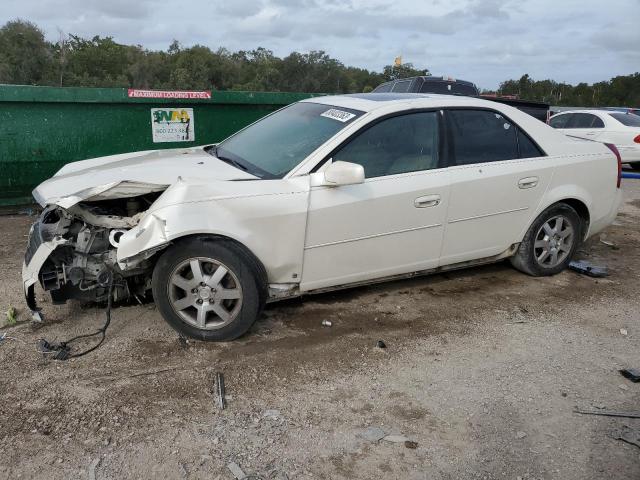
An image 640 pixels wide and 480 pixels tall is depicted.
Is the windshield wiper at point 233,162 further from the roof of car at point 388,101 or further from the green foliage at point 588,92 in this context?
the green foliage at point 588,92

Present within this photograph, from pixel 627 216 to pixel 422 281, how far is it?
4.93 m

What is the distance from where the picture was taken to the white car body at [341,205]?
137 inches

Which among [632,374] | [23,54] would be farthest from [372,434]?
[23,54]

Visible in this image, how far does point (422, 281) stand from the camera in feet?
16.4

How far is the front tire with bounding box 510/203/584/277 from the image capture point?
483cm

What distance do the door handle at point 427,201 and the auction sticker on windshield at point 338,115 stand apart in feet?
2.61

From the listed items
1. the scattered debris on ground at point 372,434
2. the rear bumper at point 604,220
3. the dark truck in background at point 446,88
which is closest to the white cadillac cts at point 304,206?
the rear bumper at point 604,220

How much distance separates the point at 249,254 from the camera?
11.7ft

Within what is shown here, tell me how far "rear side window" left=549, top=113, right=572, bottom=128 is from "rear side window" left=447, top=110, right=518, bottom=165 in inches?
399

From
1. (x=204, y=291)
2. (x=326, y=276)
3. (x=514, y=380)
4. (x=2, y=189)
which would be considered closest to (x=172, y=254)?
(x=204, y=291)

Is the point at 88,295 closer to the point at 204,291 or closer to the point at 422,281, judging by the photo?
the point at 204,291

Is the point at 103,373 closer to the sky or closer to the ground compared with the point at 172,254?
closer to the ground

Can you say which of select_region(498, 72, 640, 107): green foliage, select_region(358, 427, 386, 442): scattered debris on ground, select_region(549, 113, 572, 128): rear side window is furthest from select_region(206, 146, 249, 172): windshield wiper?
select_region(498, 72, 640, 107): green foliage

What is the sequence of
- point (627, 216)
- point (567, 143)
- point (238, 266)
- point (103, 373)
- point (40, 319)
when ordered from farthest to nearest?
point (627, 216), point (567, 143), point (40, 319), point (238, 266), point (103, 373)
